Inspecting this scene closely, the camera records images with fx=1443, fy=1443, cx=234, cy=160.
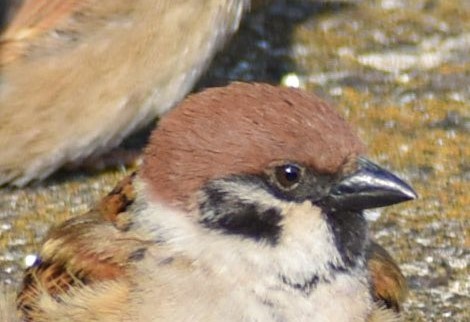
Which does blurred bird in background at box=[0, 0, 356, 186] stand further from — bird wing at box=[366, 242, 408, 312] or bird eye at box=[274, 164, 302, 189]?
bird eye at box=[274, 164, 302, 189]

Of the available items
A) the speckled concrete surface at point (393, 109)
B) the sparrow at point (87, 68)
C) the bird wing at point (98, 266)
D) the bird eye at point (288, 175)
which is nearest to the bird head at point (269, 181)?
the bird eye at point (288, 175)

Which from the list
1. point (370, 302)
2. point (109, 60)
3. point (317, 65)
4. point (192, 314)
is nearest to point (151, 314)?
point (192, 314)

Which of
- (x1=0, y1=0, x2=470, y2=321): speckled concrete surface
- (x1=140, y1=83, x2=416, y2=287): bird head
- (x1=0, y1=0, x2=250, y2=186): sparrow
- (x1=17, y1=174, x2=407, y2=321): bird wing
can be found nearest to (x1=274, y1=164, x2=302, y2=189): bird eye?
(x1=140, y1=83, x2=416, y2=287): bird head

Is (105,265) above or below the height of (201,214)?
below

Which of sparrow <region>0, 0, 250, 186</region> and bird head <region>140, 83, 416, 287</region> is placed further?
sparrow <region>0, 0, 250, 186</region>

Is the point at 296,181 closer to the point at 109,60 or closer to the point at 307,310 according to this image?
the point at 307,310

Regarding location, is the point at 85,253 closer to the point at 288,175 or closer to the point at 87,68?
the point at 288,175
